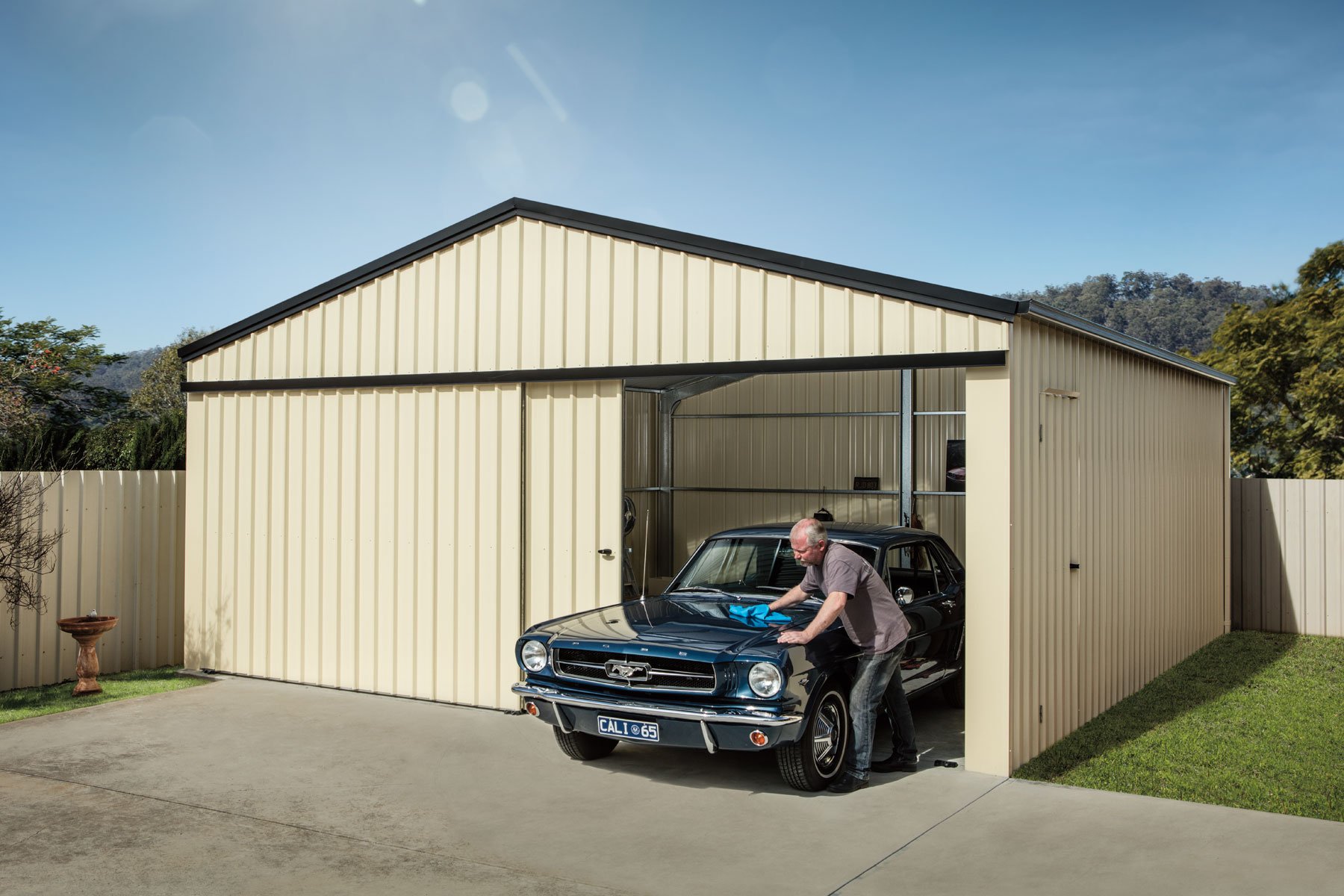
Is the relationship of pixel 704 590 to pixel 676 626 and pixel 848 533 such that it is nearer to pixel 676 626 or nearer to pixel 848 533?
pixel 676 626

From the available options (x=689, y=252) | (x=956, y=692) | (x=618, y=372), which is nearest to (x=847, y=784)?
(x=956, y=692)

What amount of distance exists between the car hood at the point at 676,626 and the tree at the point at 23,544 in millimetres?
5447

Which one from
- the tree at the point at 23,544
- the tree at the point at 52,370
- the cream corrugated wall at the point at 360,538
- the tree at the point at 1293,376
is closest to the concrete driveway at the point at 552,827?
the cream corrugated wall at the point at 360,538

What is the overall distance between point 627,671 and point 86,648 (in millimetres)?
5946

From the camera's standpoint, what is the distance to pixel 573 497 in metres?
9.17

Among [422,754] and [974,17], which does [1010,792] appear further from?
[974,17]

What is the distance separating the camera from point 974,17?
798 inches

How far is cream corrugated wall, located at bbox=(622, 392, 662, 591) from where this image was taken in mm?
15266

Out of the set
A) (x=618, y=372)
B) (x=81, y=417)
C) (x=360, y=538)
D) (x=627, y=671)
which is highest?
(x=81, y=417)

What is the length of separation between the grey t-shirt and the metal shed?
2.15 feet

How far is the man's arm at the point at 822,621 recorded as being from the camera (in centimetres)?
666

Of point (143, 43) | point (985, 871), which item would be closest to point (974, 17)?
point (985, 871)

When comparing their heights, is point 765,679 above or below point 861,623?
below

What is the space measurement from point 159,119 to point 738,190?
20.1 metres
